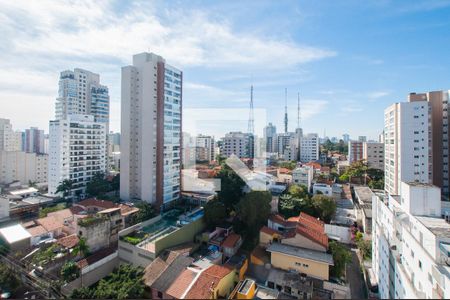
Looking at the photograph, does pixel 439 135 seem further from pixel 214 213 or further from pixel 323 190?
pixel 214 213

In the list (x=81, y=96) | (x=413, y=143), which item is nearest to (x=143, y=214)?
(x=413, y=143)

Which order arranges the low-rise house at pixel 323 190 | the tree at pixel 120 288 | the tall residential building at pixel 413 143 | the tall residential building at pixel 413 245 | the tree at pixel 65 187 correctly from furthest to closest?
the low-rise house at pixel 323 190 < the tree at pixel 65 187 < the tall residential building at pixel 413 143 < the tree at pixel 120 288 < the tall residential building at pixel 413 245

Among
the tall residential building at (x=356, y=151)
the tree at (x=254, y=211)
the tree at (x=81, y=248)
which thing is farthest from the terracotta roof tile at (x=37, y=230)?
the tall residential building at (x=356, y=151)

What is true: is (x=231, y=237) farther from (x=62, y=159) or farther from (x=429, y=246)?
(x=62, y=159)

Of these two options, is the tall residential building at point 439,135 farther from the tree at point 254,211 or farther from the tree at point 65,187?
the tree at point 65,187

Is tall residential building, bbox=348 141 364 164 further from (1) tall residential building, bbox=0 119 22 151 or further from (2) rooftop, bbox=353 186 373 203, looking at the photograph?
(1) tall residential building, bbox=0 119 22 151

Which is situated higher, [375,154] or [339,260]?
[375,154]
